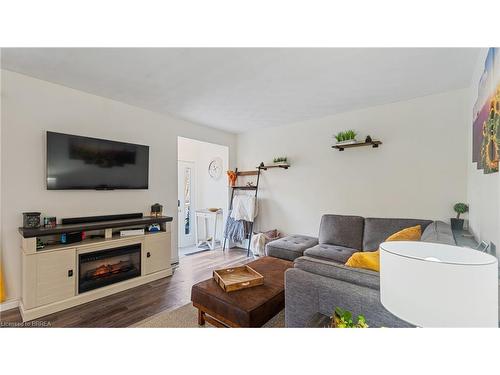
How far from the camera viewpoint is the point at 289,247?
3186mm

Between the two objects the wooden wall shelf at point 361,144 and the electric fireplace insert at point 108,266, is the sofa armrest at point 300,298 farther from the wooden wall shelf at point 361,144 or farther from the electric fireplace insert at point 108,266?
the wooden wall shelf at point 361,144

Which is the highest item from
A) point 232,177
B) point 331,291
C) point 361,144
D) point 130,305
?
point 361,144

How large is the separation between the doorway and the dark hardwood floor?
5.30 ft

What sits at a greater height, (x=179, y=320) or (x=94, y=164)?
(x=94, y=164)

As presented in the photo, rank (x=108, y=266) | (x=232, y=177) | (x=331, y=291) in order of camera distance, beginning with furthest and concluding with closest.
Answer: (x=232, y=177) → (x=108, y=266) → (x=331, y=291)

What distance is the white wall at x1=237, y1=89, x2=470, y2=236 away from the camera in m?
2.75

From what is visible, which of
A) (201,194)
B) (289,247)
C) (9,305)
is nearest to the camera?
(9,305)

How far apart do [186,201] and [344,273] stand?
4474mm

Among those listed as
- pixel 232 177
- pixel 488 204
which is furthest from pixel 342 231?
pixel 232 177

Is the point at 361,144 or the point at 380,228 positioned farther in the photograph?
the point at 361,144

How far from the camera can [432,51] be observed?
1932mm

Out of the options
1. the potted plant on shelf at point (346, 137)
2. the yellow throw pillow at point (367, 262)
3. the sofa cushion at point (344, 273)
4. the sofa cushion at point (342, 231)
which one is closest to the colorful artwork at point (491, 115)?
the yellow throw pillow at point (367, 262)

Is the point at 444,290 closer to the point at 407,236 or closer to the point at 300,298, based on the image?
the point at 300,298

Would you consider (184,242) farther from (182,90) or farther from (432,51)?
(432,51)
